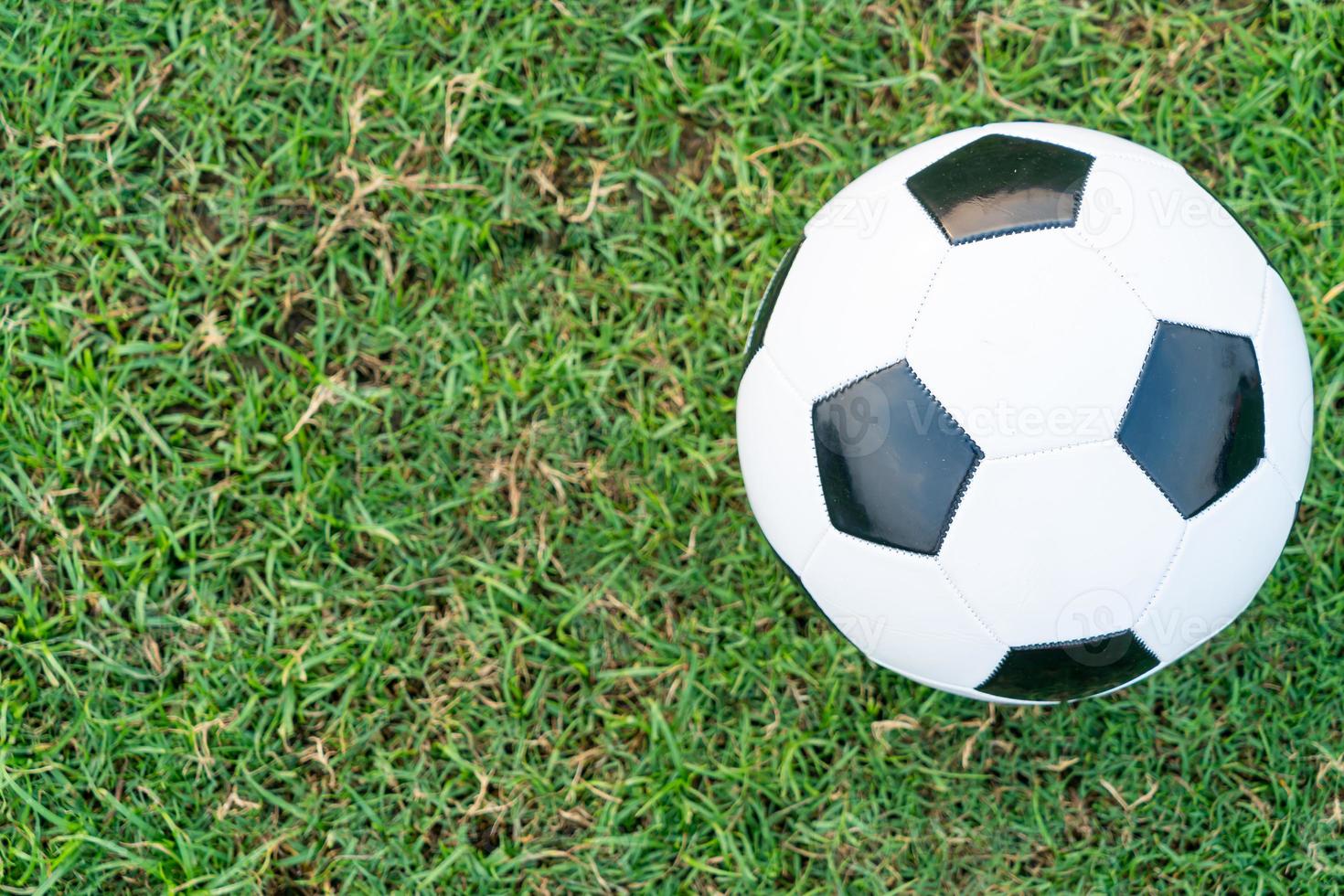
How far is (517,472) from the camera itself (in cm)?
289

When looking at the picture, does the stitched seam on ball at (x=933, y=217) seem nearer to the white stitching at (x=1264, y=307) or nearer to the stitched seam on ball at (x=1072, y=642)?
the white stitching at (x=1264, y=307)

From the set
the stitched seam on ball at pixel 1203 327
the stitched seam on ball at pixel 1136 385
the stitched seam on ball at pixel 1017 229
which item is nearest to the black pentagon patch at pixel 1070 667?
the stitched seam on ball at pixel 1136 385

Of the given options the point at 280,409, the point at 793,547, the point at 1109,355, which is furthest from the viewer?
the point at 280,409

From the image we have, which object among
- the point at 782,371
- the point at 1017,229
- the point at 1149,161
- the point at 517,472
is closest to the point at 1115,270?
the point at 1017,229

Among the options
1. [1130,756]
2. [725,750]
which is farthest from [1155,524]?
[725,750]

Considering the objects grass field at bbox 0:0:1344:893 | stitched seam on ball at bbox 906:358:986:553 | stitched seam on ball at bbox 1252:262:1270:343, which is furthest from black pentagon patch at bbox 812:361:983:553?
grass field at bbox 0:0:1344:893

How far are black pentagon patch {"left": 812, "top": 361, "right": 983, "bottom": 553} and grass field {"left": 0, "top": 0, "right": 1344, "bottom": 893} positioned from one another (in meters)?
0.87

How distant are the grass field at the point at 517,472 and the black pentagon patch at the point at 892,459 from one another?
2.85 feet

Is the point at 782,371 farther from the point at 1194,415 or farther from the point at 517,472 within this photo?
the point at 517,472

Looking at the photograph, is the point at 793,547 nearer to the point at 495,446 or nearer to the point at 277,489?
the point at 495,446

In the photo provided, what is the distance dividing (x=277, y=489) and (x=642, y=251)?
1.24 m

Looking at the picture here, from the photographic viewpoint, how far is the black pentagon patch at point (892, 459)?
1.86 meters

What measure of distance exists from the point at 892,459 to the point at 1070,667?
0.59 m

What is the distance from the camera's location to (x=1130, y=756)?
2762mm
